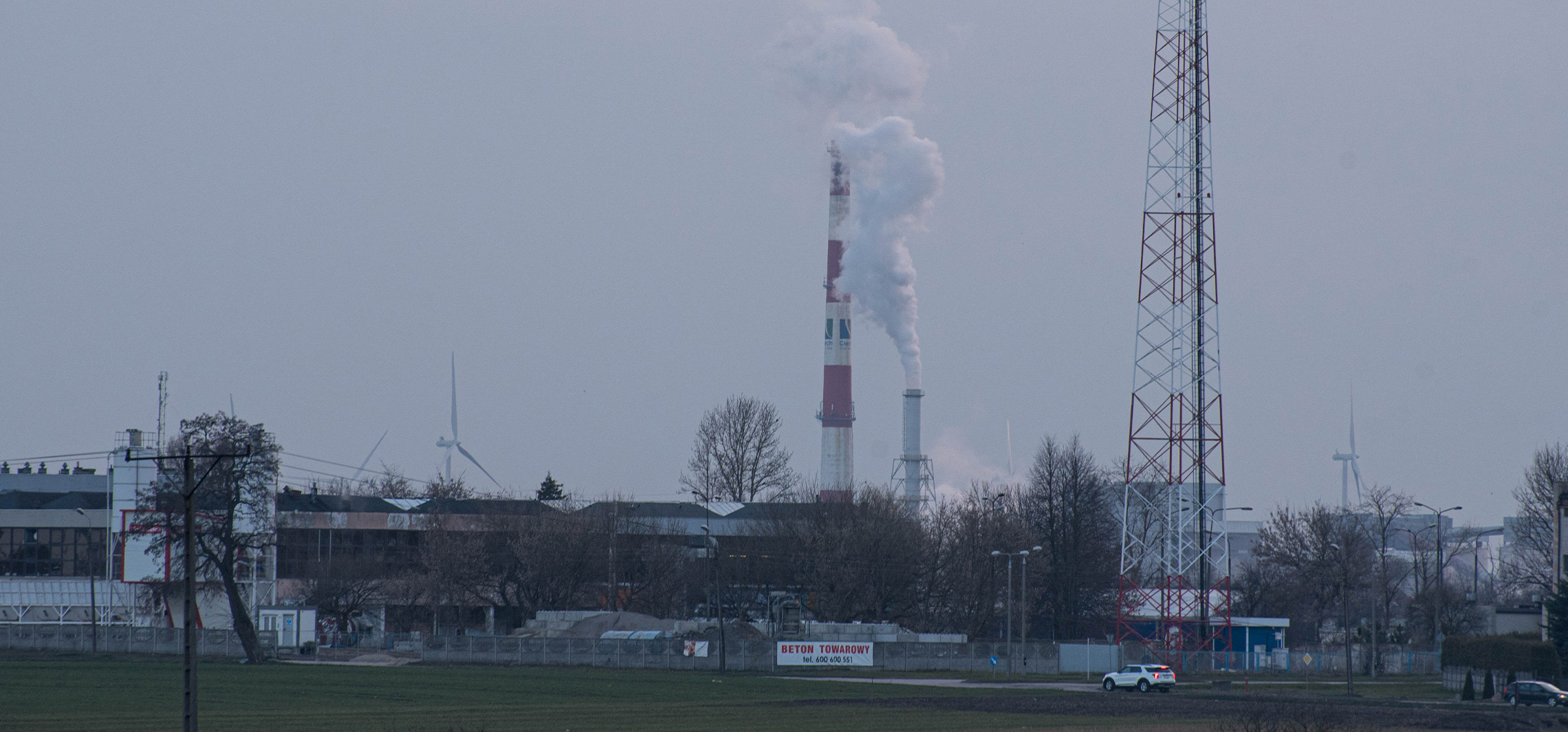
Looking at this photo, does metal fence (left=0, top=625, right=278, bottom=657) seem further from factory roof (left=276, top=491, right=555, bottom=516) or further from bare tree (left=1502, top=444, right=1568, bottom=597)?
bare tree (left=1502, top=444, right=1568, bottom=597)

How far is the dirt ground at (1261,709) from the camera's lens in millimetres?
38906

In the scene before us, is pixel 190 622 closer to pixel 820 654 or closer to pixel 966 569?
pixel 820 654

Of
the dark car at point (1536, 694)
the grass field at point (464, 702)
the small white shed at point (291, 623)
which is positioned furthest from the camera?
the small white shed at point (291, 623)

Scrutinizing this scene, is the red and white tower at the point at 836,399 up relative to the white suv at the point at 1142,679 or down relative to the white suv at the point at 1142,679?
up

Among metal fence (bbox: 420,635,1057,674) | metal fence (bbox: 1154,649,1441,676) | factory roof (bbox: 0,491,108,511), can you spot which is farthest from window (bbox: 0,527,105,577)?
metal fence (bbox: 1154,649,1441,676)

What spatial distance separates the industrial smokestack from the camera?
107m

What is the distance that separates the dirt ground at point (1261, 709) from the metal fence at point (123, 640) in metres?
41.4

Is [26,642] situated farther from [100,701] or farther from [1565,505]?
[1565,505]

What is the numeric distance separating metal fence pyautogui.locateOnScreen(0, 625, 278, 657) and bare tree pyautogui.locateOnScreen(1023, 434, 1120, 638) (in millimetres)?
Result: 47615

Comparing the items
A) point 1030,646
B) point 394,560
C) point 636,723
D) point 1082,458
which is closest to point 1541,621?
point 1030,646

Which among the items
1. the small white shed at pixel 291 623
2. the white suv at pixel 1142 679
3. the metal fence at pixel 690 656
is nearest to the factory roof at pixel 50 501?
the small white shed at pixel 291 623

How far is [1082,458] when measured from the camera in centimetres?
10188

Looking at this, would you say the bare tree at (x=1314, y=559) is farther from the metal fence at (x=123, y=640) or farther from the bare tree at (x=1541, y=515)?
the metal fence at (x=123, y=640)

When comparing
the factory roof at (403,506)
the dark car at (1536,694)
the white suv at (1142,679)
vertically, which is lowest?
the white suv at (1142,679)
